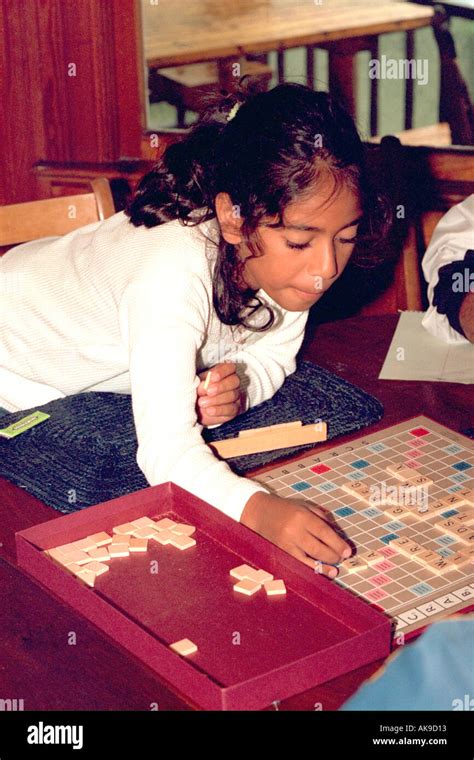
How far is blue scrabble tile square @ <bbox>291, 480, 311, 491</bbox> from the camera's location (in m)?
1.43

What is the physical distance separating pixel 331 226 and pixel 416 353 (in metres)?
0.44

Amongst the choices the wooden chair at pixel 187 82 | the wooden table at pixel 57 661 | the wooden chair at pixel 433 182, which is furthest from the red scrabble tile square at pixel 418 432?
the wooden chair at pixel 187 82

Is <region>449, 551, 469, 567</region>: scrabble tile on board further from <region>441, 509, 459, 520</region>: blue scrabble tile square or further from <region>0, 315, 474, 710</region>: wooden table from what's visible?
<region>0, 315, 474, 710</region>: wooden table

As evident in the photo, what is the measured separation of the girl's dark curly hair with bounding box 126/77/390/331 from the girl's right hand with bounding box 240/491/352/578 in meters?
0.43

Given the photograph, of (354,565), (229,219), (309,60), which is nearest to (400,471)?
(354,565)

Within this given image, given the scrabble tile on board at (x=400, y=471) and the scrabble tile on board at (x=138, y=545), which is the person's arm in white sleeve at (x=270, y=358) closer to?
the scrabble tile on board at (x=400, y=471)

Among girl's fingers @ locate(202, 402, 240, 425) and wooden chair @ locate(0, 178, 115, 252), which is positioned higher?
wooden chair @ locate(0, 178, 115, 252)

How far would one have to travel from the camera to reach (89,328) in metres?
1.77

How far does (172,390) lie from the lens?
145cm

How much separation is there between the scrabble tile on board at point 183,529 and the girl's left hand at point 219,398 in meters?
0.27

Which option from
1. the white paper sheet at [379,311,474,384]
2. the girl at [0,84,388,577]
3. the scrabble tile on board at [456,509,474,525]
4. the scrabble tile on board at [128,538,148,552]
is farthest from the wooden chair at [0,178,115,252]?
the scrabble tile on board at [456,509,474,525]

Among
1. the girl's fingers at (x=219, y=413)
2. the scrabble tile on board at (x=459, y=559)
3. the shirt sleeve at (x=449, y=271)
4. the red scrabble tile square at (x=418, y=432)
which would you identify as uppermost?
the shirt sleeve at (x=449, y=271)

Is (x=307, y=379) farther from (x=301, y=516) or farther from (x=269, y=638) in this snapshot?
(x=269, y=638)

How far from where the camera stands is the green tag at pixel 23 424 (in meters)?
1.58
